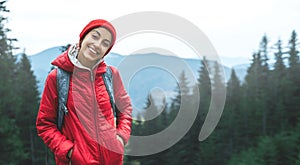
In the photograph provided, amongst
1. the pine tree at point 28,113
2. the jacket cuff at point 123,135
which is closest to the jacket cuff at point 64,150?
the jacket cuff at point 123,135

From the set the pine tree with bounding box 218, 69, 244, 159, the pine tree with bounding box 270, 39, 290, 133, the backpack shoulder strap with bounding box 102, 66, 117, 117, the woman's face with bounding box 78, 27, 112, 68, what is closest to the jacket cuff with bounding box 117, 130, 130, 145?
the backpack shoulder strap with bounding box 102, 66, 117, 117

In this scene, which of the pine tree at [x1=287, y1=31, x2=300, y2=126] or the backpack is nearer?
the backpack

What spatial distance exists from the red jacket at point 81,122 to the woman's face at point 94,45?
0.10 metres

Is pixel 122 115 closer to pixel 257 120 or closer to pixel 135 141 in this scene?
pixel 135 141

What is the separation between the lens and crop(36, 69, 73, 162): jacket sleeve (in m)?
2.73

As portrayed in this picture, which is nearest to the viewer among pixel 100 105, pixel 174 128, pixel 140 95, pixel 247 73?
pixel 100 105

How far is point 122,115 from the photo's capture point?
3057mm

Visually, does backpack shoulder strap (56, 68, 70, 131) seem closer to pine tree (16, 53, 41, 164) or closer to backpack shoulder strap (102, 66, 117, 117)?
backpack shoulder strap (102, 66, 117, 117)

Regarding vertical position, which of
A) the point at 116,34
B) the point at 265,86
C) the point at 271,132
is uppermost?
the point at 116,34

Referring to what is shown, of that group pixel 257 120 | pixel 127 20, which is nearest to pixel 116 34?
pixel 127 20

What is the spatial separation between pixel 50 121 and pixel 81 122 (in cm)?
24

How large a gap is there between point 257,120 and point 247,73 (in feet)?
18.8

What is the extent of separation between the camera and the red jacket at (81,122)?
275 cm

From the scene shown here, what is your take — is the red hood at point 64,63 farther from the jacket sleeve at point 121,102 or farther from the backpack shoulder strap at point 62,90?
the jacket sleeve at point 121,102
